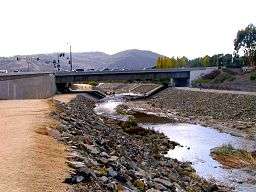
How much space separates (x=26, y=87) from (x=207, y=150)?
3514cm

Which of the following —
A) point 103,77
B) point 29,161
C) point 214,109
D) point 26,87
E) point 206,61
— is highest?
point 206,61

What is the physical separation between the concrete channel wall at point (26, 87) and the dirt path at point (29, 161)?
29.7m

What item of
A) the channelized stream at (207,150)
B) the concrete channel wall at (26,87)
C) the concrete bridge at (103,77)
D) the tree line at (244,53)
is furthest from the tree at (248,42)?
the channelized stream at (207,150)

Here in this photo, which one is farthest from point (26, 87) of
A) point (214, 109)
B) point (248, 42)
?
point (248, 42)

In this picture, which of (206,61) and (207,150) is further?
(206,61)

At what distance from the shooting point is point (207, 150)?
37.8 m

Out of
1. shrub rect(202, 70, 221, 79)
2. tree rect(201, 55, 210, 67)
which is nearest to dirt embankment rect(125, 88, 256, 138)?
shrub rect(202, 70, 221, 79)

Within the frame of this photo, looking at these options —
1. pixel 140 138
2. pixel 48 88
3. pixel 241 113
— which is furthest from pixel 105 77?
pixel 140 138

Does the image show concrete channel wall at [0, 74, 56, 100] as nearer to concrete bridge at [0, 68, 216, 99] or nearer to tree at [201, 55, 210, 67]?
concrete bridge at [0, 68, 216, 99]

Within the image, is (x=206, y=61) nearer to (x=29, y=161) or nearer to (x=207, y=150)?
(x=207, y=150)

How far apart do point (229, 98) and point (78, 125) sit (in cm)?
4488

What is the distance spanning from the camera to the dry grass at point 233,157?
31.7m

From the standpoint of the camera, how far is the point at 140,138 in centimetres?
4134

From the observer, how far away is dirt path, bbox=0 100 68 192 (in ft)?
49.9
